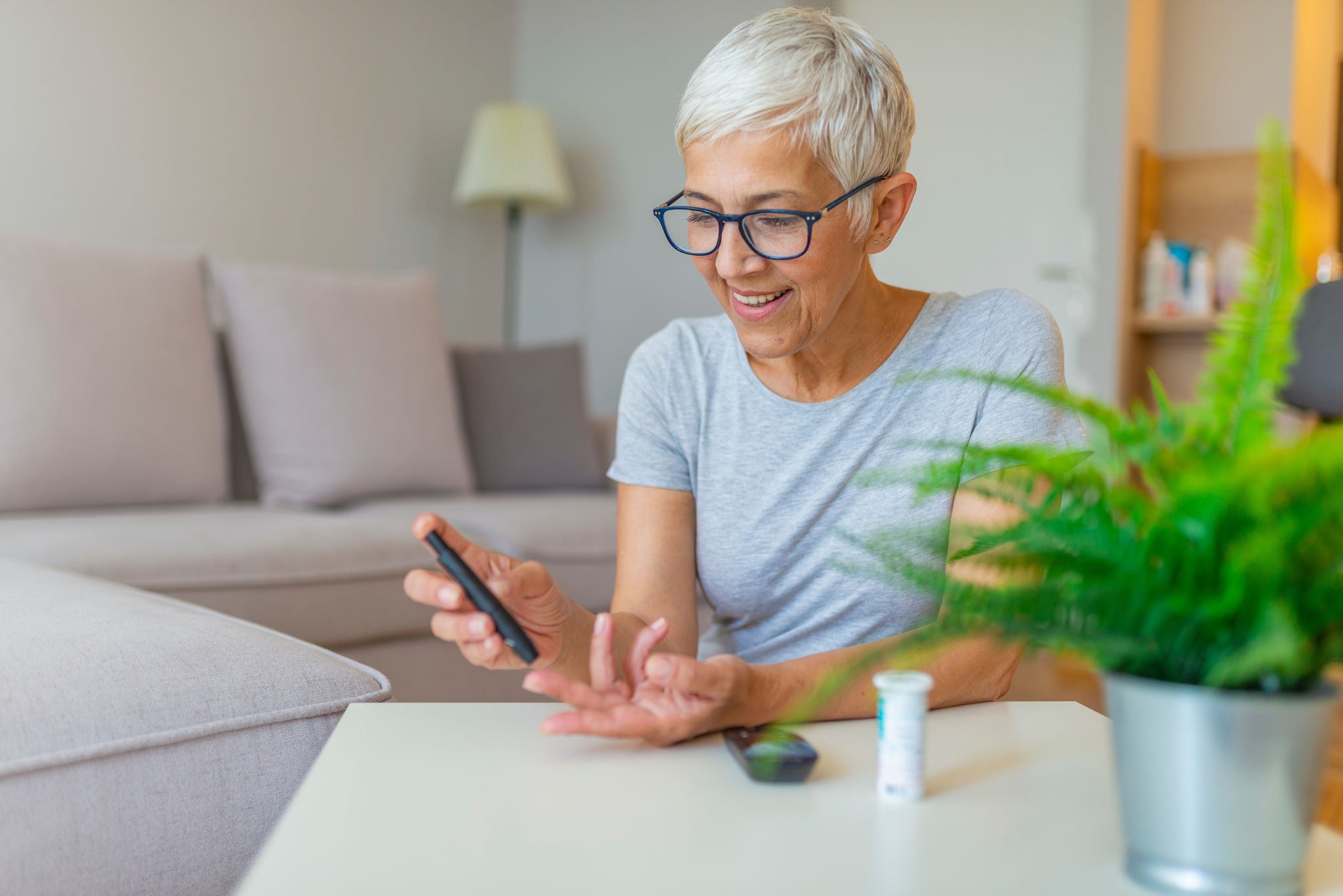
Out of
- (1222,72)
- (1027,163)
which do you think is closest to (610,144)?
(1027,163)

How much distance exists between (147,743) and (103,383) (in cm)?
148

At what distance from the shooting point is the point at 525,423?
2.80 meters

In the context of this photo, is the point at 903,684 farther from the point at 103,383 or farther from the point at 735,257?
the point at 103,383

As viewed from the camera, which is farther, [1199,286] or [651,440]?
[1199,286]

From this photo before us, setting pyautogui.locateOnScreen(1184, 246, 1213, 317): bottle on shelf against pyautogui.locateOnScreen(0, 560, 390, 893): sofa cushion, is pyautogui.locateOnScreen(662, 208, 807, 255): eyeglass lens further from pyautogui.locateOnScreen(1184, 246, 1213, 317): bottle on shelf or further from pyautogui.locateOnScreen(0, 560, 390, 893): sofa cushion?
pyautogui.locateOnScreen(1184, 246, 1213, 317): bottle on shelf

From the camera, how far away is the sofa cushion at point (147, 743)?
770 millimetres

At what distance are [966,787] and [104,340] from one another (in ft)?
6.44

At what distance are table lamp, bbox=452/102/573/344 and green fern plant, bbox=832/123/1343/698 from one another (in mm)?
3311

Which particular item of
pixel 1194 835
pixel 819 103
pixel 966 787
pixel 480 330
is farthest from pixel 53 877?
pixel 480 330

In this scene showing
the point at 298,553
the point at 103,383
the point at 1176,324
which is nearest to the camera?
the point at 298,553

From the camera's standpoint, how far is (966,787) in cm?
62

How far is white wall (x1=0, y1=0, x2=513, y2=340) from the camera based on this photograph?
2.82 metres

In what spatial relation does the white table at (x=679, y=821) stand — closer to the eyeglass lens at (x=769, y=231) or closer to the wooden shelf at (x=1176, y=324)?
the eyeglass lens at (x=769, y=231)

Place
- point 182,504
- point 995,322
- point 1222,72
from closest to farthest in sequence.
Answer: point 995,322 → point 182,504 → point 1222,72
